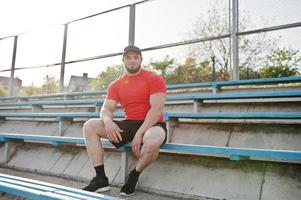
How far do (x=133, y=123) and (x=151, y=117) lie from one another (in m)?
0.18

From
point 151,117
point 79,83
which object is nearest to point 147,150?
point 151,117

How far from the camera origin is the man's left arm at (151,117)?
202cm

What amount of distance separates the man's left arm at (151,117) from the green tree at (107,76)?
2.81 metres

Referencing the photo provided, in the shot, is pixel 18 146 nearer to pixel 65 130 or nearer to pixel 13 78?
pixel 65 130

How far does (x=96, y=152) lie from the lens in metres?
2.16

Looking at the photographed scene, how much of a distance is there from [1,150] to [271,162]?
3316 millimetres

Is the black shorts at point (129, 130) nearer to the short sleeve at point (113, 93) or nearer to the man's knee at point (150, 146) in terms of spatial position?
the man's knee at point (150, 146)

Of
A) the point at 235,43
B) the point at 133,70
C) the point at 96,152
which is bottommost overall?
the point at 96,152

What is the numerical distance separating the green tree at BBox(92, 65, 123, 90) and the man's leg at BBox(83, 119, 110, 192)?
2.75m

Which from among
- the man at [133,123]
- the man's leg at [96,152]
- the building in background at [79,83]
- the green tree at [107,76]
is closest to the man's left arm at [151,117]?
the man at [133,123]

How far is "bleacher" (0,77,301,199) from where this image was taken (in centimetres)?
185

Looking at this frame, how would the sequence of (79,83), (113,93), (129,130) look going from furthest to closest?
(79,83) → (113,93) → (129,130)

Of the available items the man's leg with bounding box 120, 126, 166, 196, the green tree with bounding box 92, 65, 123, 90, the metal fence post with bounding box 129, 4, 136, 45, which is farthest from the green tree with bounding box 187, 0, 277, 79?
the man's leg with bounding box 120, 126, 166, 196

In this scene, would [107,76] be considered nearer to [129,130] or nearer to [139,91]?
[139,91]
